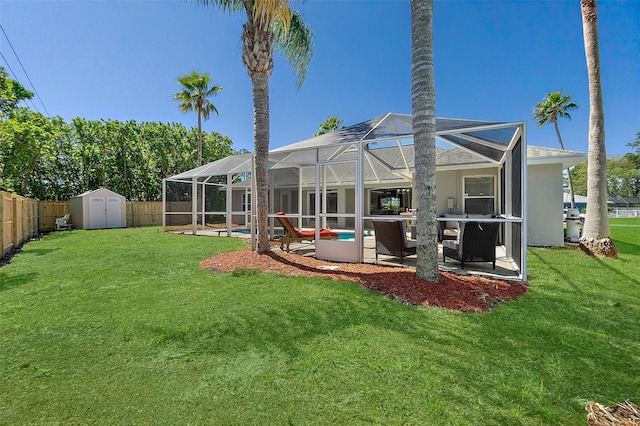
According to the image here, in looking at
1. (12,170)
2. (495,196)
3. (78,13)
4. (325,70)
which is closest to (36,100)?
(12,170)

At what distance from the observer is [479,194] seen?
12.0m

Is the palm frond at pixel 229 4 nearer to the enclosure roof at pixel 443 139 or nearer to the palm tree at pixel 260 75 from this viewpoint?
the palm tree at pixel 260 75

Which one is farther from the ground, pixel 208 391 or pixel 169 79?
pixel 169 79

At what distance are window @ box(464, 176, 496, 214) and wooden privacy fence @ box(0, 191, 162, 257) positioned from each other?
15.3 m

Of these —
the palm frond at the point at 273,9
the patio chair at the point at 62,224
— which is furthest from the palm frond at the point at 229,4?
the patio chair at the point at 62,224

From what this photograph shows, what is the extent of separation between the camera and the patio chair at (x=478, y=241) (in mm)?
5996

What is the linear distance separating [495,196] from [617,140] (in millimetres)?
53549

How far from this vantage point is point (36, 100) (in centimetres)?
1758

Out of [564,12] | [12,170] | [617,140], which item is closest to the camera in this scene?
[564,12]

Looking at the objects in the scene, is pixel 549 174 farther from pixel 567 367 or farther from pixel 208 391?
pixel 208 391

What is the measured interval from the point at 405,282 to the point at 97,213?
20979mm

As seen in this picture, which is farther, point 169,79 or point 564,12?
point 169,79

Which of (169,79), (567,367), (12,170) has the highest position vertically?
(169,79)

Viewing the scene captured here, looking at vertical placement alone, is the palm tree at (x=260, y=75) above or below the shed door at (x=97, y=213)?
above
